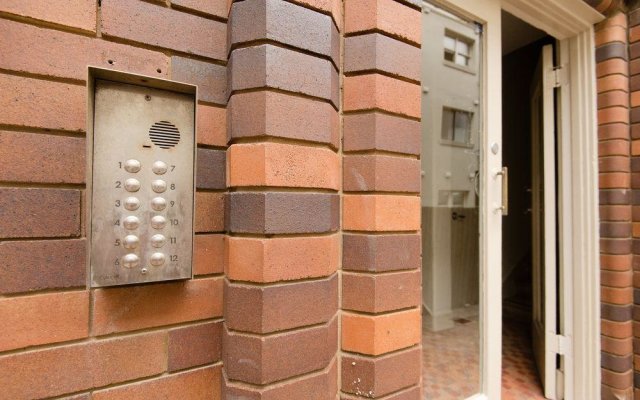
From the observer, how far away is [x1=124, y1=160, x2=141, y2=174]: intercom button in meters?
0.76

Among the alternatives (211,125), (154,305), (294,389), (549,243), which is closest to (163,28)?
(211,125)

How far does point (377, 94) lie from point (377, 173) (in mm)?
227

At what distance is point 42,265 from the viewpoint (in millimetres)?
722

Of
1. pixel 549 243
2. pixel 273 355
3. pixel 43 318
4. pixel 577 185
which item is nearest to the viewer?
pixel 43 318

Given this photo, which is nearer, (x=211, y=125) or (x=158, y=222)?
(x=158, y=222)

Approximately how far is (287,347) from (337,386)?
0.27 metres

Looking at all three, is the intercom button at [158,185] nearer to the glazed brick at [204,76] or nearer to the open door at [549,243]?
the glazed brick at [204,76]

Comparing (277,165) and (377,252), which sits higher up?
Answer: (277,165)

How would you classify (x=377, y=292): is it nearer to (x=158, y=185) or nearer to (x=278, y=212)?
(x=278, y=212)

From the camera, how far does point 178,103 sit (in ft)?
2.70

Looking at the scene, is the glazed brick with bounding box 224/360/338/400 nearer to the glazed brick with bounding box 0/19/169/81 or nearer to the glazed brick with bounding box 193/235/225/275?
the glazed brick with bounding box 193/235/225/275

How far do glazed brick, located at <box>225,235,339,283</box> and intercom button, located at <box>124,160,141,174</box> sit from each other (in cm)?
27

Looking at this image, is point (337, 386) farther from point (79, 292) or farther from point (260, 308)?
point (79, 292)

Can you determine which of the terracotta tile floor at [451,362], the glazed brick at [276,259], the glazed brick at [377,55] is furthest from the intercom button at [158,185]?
the terracotta tile floor at [451,362]
